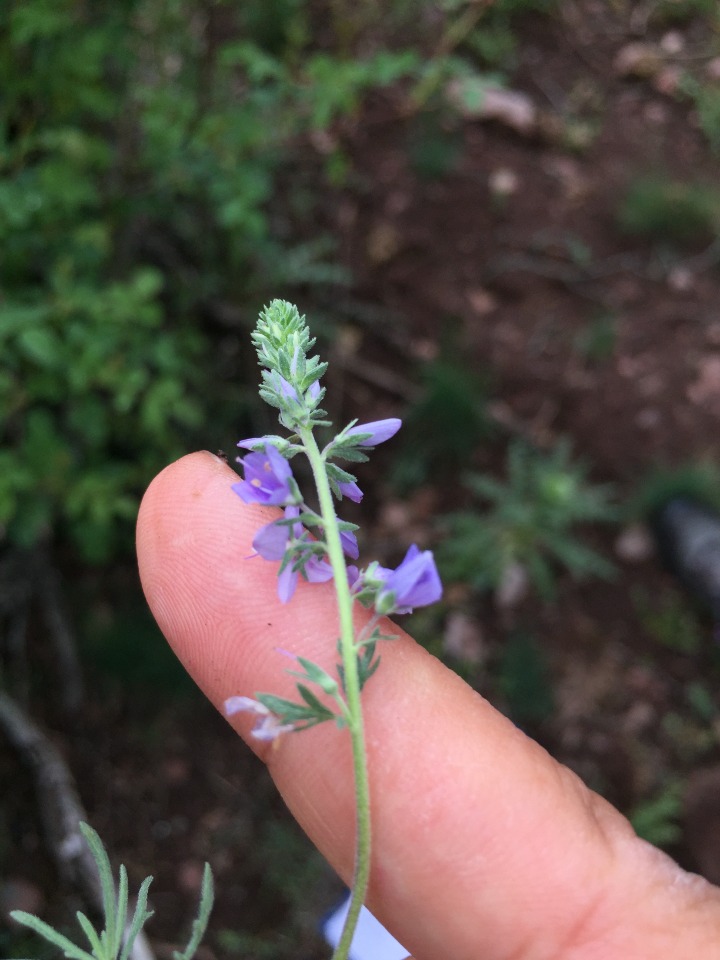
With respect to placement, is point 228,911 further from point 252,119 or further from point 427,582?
A: point 252,119

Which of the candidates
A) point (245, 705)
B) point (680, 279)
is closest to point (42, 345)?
point (245, 705)

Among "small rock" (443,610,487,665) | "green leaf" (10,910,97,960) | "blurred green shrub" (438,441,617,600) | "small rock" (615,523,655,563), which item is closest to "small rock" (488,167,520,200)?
"blurred green shrub" (438,441,617,600)

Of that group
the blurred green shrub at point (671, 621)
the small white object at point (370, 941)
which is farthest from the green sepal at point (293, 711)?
the blurred green shrub at point (671, 621)

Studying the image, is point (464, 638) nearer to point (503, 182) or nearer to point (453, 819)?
point (453, 819)

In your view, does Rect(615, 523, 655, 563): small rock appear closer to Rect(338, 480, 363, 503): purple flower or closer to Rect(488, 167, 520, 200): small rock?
Rect(488, 167, 520, 200): small rock

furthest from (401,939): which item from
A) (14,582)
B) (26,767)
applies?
(14,582)

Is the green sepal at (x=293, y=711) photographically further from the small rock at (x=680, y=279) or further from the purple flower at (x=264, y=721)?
the small rock at (x=680, y=279)
